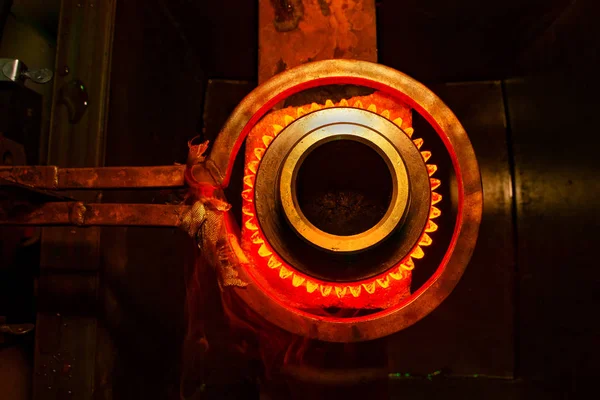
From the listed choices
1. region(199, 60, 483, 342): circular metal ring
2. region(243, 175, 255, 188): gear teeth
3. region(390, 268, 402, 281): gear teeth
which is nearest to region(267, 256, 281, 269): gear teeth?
region(199, 60, 483, 342): circular metal ring

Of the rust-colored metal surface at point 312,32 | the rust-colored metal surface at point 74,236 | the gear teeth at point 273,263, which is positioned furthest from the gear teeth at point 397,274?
the rust-colored metal surface at point 74,236

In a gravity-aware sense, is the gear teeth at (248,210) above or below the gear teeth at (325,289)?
above

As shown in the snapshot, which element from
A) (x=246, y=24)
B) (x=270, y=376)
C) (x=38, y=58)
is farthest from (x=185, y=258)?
(x=246, y=24)

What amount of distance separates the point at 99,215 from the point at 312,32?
1.17m

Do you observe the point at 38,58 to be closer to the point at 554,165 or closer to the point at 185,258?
the point at 185,258

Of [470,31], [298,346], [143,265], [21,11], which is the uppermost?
[470,31]

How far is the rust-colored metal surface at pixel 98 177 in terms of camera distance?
53.6 inches

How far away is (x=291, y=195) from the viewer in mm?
1518

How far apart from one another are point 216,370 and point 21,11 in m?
2.36

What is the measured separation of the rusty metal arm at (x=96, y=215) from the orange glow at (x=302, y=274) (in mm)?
322

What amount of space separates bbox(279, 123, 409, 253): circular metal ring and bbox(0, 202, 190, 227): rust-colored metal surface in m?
0.38

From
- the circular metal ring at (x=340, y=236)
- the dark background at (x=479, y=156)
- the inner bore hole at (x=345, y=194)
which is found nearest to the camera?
the circular metal ring at (x=340, y=236)

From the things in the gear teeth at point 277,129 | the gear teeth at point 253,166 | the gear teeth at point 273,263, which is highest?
the gear teeth at point 277,129

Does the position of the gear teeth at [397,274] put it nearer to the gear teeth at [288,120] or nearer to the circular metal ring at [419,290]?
the circular metal ring at [419,290]
